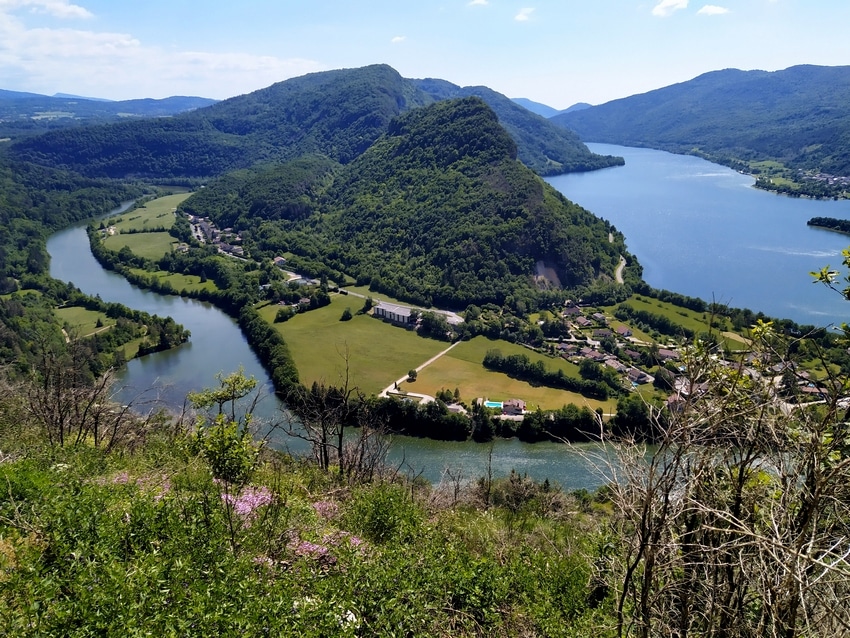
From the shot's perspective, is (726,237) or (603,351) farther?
(726,237)

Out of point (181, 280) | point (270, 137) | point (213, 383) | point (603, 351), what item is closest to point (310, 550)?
point (213, 383)

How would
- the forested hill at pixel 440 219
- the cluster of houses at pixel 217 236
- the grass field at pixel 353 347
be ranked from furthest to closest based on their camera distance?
the cluster of houses at pixel 217 236
the forested hill at pixel 440 219
the grass field at pixel 353 347

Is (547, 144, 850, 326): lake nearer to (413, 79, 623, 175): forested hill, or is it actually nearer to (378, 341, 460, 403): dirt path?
(413, 79, 623, 175): forested hill

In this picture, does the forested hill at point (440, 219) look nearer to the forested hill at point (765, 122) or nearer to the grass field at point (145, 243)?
the grass field at point (145, 243)

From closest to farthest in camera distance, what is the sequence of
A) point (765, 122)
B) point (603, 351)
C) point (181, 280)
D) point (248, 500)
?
point (248, 500), point (603, 351), point (181, 280), point (765, 122)

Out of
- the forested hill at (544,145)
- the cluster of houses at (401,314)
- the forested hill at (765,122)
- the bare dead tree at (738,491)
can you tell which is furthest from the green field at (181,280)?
the forested hill at (765,122)

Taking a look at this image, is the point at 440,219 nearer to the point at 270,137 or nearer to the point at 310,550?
the point at 310,550

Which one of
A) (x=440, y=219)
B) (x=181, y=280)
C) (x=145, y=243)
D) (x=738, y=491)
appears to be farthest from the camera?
(x=145, y=243)
